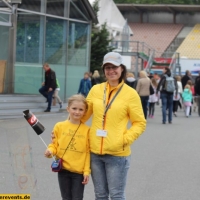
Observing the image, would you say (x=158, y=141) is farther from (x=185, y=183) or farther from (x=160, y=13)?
(x=160, y=13)

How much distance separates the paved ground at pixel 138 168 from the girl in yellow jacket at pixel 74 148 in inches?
13.5

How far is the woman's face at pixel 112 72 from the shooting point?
5.69m

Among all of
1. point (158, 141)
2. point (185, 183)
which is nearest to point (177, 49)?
point (158, 141)

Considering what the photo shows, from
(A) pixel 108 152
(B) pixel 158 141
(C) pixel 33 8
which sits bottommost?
(B) pixel 158 141

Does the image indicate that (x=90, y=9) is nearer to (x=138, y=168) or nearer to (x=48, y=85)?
(x=48, y=85)

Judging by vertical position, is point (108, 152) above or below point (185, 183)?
above

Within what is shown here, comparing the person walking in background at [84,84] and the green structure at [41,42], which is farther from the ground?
the green structure at [41,42]

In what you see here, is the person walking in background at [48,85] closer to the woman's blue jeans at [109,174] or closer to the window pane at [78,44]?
the window pane at [78,44]

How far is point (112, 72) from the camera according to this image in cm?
570

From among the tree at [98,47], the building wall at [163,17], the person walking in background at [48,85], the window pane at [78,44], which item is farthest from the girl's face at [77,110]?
the building wall at [163,17]

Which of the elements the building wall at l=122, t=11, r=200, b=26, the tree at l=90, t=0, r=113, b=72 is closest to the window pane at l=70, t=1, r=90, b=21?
the tree at l=90, t=0, r=113, b=72

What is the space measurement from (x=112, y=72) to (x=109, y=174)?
89 centimetres

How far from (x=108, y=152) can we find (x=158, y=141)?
9521 mm

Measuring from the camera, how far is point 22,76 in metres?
22.4
